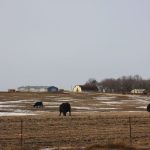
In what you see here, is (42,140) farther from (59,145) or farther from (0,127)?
(0,127)

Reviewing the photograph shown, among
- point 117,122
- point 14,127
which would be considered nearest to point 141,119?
point 117,122

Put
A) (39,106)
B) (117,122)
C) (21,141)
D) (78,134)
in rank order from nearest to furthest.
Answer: (21,141), (78,134), (117,122), (39,106)

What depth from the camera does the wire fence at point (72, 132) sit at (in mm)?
23359

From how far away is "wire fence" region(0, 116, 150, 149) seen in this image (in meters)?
23.4

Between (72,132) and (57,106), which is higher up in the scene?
(57,106)

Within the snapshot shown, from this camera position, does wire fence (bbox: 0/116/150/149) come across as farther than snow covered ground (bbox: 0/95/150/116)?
No

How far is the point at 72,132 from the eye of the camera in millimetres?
27469

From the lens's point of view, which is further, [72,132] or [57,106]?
[57,106]

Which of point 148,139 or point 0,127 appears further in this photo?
point 0,127

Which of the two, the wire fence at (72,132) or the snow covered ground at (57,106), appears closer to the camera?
the wire fence at (72,132)

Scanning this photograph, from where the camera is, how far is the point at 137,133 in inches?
1097

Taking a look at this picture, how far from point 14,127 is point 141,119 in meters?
11.2

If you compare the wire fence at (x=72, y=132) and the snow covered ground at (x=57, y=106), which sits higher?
the snow covered ground at (x=57, y=106)

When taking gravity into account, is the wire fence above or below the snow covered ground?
below
